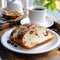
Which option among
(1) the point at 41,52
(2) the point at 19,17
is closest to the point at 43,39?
(1) the point at 41,52

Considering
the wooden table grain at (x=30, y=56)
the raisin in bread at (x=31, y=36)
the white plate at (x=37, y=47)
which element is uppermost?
the raisin in bread at (x=31, y=36)

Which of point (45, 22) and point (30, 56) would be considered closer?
point (30, 56)

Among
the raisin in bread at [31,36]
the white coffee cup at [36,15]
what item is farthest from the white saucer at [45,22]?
the raisin in bread at [31,36]

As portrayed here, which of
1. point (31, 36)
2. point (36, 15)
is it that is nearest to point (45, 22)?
point (36, 15)

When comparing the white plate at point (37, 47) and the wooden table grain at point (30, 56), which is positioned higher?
the white plate at point (37, 47)

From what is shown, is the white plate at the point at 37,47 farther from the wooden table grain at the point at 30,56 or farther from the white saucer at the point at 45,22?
the white saucer at the point at 45,22

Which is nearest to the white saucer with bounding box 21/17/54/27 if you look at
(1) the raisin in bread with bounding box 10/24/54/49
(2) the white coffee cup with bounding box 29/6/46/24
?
(2) the white coffee cup with bounding box 29/6/46/24

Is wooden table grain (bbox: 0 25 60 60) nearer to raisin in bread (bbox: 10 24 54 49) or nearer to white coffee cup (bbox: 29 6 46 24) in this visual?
raisin in bread (bbox: 10 24 54 49)

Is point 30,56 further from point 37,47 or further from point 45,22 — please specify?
point 45,22

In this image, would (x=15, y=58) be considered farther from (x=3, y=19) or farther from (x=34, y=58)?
(x=3, y=19)
